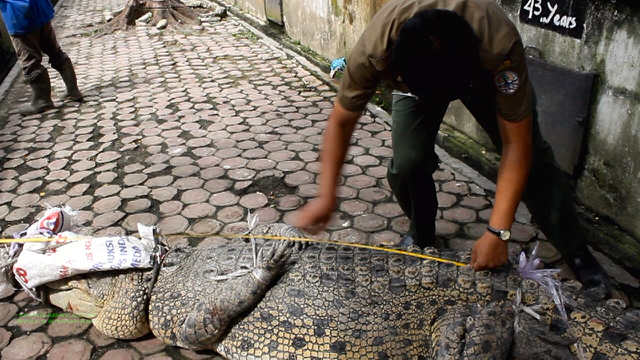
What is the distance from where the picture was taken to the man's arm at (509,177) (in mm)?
1993

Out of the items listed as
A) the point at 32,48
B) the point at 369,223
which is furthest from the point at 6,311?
the point at 32,48

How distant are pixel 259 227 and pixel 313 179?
121cm

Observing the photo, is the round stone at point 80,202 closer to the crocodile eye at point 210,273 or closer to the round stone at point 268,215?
the round stone at point 268,215

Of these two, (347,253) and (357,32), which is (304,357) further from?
(357,32)

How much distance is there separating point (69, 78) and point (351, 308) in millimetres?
5167

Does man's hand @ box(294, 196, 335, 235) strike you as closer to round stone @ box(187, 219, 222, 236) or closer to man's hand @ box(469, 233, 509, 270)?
man's hand @ box(469, 233, 509, 270)

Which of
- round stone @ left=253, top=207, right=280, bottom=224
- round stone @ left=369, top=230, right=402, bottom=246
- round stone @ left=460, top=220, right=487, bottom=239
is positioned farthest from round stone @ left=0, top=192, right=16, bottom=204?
round stone @ left=460, top=220, right=487, bottom=239

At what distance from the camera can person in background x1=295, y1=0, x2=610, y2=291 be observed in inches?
63.6

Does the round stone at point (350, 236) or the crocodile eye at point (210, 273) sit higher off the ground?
the crocodile eye at point (210, 273)

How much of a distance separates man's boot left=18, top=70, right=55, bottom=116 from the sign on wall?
495 cm

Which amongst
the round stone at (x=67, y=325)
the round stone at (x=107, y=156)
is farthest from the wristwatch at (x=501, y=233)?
the round stone at (x=107, y=156)

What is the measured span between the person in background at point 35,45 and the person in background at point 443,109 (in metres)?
4.57

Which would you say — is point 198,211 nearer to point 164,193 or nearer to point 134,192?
point 164,193

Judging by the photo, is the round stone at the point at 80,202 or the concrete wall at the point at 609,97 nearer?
the concrete wall at the point at 609,97
